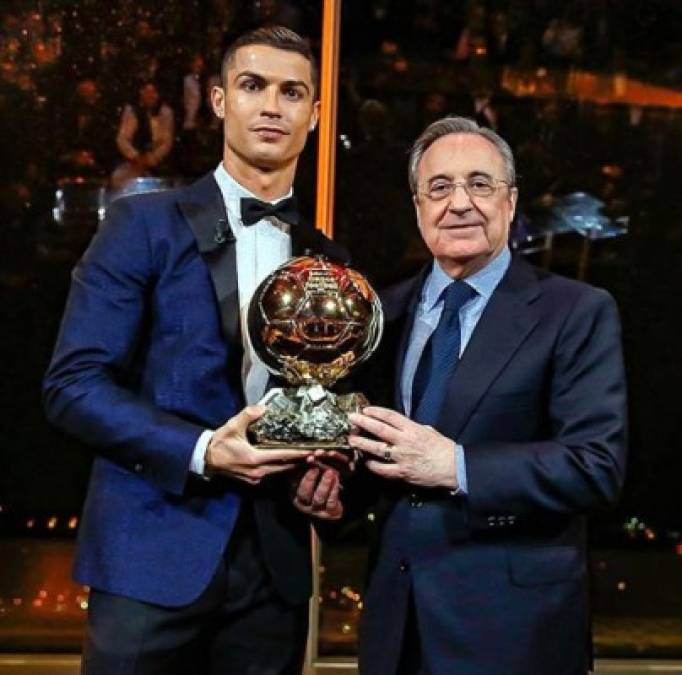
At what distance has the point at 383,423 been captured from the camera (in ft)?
5.34

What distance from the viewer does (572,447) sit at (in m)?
1.69

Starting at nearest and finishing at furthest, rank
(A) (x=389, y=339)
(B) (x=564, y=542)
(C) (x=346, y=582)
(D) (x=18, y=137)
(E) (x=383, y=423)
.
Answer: (E) (x=383, y=423) < (B) (x=564, y=542) < (A) (x=389, y=339) < (D) (x=18, y=137) < (C) (x=346, y=582)

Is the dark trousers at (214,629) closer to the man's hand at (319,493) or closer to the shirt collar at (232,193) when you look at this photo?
the man's hand at (319,493)

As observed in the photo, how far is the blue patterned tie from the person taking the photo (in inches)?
69.0

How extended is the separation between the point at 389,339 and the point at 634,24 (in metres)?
1.72

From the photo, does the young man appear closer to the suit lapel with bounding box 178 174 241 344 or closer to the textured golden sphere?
the suit lapel with bounding box 178 174 241 344

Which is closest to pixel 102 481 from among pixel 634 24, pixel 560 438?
pixel 560 438

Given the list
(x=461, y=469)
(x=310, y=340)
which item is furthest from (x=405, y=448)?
(x=310, y=340)

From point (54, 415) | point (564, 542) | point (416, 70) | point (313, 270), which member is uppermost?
point (416, 70)

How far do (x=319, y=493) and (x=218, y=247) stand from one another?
1.26 ft

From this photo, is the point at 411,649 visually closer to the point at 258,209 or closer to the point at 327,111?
the point at 258,209

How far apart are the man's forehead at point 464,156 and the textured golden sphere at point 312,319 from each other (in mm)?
211

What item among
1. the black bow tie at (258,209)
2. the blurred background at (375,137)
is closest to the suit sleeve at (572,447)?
the black bow tie at (258,209)

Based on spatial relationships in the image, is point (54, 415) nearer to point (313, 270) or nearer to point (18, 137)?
point (313, 270)
